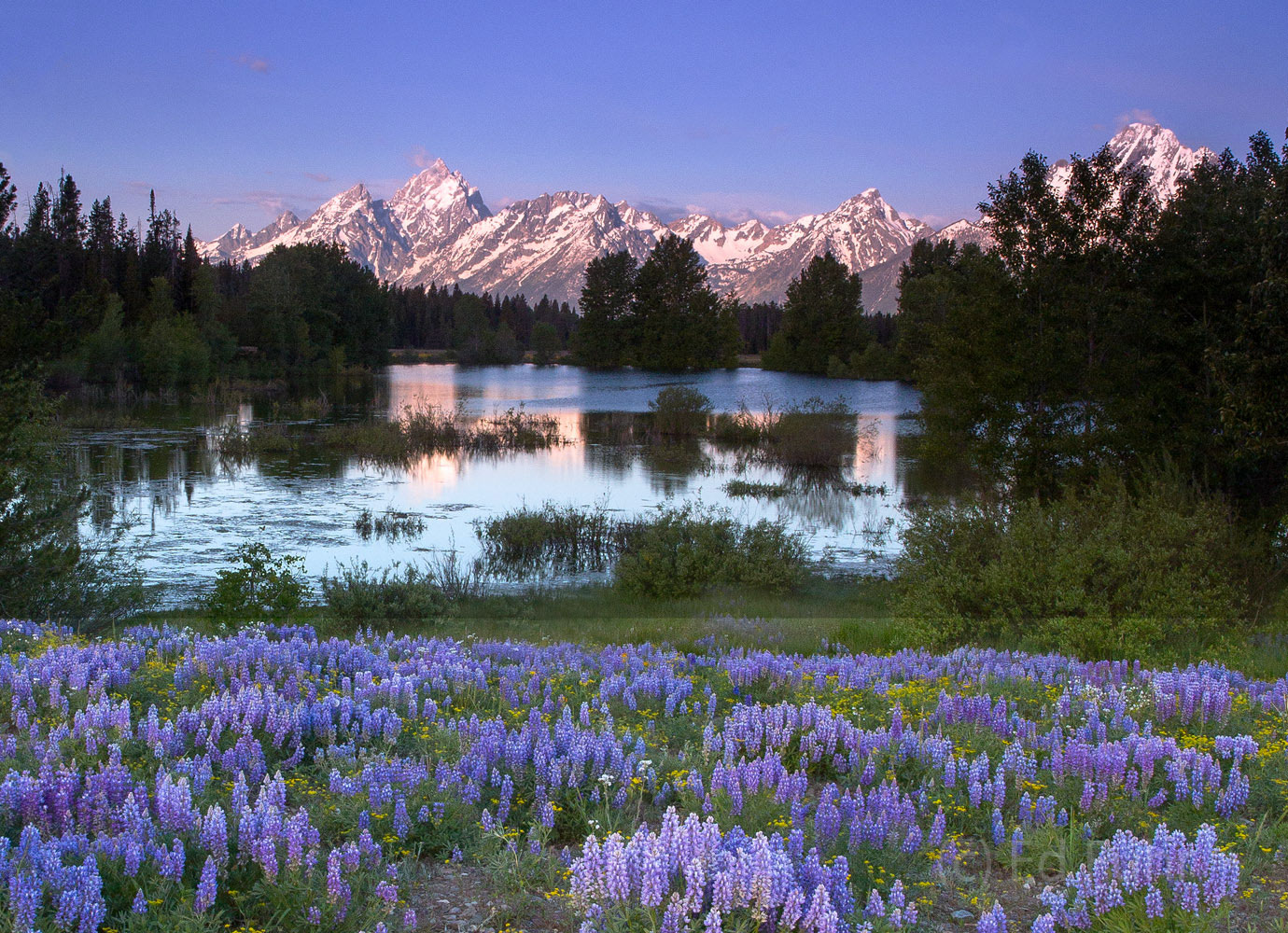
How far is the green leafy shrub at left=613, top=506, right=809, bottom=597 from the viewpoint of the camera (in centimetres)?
1833

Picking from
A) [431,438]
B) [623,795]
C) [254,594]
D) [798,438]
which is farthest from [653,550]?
[431,438]

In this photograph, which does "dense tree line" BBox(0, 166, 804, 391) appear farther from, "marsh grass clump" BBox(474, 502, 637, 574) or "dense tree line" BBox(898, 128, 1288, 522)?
"dense tree line" BBox(898, 128, 1288, 522)

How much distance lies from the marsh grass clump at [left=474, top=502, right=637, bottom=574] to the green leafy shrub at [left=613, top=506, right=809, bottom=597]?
209 centimetres

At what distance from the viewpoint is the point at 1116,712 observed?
20.0 feet

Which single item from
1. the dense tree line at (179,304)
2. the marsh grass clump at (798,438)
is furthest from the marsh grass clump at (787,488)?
the dense tree line at (179,304)

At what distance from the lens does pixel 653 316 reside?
13300cm

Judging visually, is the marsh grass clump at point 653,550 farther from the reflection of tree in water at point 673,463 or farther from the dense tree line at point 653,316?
the dense tree line at point 653,316

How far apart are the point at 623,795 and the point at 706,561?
47.5 feet

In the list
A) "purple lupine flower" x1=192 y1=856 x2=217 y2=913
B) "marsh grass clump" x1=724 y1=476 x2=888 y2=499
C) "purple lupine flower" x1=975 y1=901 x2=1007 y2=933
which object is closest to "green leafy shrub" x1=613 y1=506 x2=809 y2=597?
"marsh grass clump" x1=724 y1=476 x2=888 y2=499

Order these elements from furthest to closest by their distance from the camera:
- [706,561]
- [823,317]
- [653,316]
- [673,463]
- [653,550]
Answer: [653,316], [823,317], [673,463], [706,561], [653,550]

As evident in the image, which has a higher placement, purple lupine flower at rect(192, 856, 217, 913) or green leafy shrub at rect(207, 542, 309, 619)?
purple lupine flower at rect(192, 856, 217, 913)

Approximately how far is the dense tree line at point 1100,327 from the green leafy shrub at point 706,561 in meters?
7.25

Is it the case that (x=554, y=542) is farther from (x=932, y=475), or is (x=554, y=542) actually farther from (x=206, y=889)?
(x=932, y=475)

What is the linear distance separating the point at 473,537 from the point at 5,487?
13.2 metres
